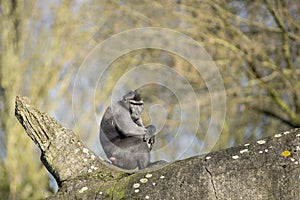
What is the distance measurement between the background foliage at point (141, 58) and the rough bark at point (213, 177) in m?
6.54

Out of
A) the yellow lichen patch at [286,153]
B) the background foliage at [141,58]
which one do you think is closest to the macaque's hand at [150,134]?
the yellow lichen patch at [286,153]

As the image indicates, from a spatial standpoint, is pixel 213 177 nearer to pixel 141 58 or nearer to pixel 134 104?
pixel 134 104

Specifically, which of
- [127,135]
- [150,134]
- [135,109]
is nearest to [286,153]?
[150,134]

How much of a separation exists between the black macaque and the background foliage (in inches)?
190

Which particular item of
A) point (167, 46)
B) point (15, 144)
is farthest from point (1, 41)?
point (167, 46)

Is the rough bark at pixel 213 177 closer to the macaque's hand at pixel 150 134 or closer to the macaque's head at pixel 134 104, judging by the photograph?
the macaque's hand at pixel 150 134

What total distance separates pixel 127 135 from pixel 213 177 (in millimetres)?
1896

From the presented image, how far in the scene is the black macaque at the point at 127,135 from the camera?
505cm

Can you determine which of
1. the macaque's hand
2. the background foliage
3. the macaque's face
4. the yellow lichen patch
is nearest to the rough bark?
the yellow lichen patch

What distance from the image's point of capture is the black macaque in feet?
16.6

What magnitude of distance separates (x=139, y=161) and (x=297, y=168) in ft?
6.86

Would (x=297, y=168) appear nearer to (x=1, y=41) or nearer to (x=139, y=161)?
(x=139, y=161)

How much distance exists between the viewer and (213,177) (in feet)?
10.6

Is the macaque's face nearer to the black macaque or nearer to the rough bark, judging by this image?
the black macaque
